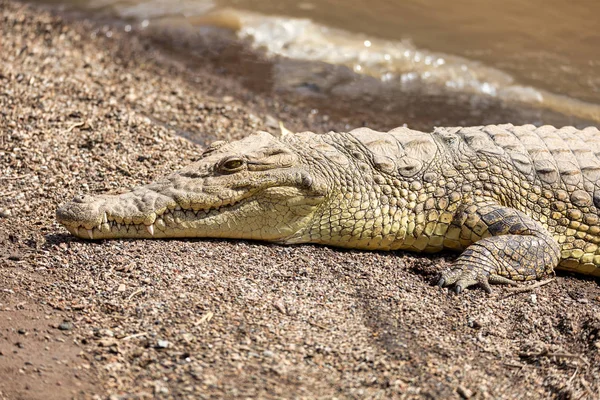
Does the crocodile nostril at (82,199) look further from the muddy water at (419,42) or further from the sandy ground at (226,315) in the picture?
the muddy water at (419,42)

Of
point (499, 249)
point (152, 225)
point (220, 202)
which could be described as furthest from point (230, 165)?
point (499, 249)

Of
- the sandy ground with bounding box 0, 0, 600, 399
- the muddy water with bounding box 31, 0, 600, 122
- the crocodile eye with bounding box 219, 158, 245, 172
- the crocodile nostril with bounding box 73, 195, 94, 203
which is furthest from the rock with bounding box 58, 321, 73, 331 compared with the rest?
the muddy water with bounding box 31, 0, 600, 122

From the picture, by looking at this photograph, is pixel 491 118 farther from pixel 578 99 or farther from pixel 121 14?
pixel 121 14

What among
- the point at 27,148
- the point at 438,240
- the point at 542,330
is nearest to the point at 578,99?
the point at 438,240

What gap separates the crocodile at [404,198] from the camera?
5.07 metres

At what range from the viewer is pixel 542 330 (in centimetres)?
460

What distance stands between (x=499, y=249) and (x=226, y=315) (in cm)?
213

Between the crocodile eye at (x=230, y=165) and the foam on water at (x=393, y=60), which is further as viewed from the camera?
the foam on water at (x=393, y=60)

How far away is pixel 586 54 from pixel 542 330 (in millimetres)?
6920

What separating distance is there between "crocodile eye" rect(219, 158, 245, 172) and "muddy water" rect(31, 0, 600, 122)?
4.23 metres

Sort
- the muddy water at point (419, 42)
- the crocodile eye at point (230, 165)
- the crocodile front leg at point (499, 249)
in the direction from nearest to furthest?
the crocodile front leg at point (499, 249) < the crocodile eye at point (230, 165) < the muddy water at point (419, 42)

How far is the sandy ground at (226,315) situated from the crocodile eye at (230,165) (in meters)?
0.56

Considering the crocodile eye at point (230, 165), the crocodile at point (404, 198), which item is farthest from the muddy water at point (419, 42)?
the crocodile eye at point (230, 165)

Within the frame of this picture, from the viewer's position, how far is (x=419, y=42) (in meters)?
10.8
